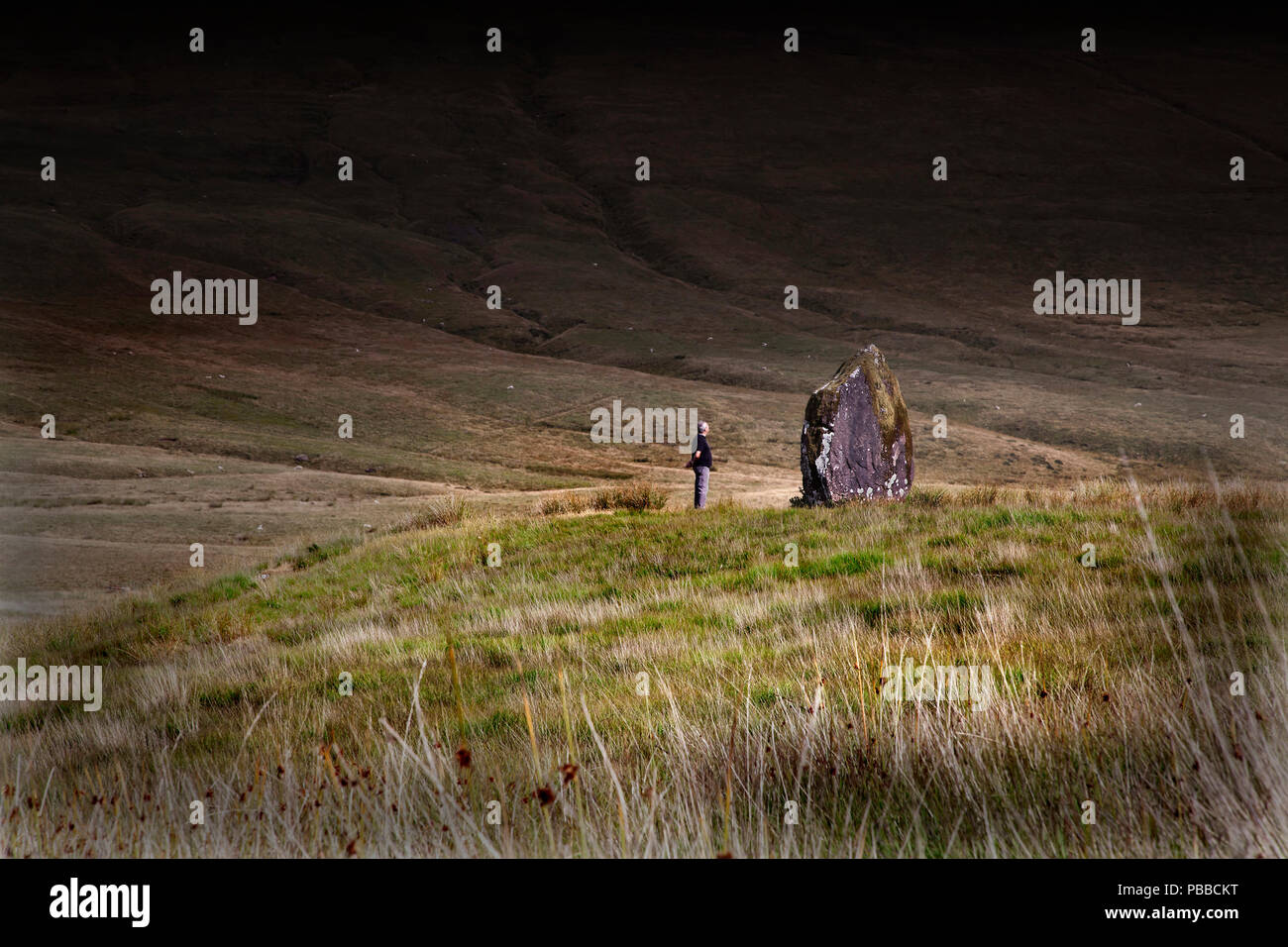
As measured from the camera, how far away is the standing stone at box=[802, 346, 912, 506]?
15.5 m

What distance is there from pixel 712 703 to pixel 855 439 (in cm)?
1199

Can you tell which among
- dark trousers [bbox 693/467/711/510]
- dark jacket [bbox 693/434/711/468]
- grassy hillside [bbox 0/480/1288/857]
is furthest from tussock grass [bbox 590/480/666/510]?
grassy hillside [bbox 0/480/1288/857]

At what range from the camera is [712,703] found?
4227 millimetres

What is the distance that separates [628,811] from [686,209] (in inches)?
5123

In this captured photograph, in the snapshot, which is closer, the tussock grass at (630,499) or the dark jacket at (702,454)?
the dark jacket at (702,454)

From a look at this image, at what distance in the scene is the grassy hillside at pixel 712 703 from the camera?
244 centimetres

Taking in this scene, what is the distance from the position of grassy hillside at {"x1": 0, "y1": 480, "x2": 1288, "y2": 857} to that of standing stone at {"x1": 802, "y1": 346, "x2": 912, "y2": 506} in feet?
9.69

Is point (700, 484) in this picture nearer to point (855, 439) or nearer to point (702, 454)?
point (702, 454)

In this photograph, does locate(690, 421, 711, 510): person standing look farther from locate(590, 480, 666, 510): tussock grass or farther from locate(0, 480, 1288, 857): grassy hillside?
locate(0, 480, 1288, 857): grassy hillside

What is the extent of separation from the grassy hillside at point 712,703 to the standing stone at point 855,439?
295 cm

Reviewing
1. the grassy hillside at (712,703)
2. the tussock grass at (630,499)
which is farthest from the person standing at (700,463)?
the grassy hillside at (712,703)

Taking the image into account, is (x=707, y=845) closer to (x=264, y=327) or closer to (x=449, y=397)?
(x=449, y=397)

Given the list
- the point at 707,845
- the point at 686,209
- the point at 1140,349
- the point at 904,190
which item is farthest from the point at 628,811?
the point at 904,190

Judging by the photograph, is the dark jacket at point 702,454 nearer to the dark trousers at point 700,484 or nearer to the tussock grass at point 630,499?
the dark trousers at point 700,484
